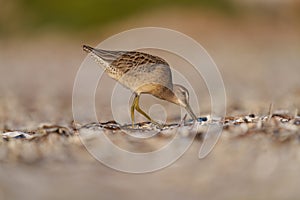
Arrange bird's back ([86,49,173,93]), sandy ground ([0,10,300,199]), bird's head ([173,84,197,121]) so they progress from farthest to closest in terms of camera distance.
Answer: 1. bird's head ([173,84,197,121])
2. bird's back ([86,49,173,93])
3. sandy ground ([0,10,300,199])

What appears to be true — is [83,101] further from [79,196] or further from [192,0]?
[192,0]

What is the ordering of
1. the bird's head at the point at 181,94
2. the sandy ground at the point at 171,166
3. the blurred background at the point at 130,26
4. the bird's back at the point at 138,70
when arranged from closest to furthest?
1. the sandy ground at the point at 171,166
2. the bird's back at the point at 138,70
3. the bird's head at the point at 181,94
4. the blurred background at the point at 130,26

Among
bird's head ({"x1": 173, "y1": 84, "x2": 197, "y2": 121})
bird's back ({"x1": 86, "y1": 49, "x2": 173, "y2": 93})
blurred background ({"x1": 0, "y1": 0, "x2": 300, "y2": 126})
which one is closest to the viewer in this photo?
bird's back ({"x1": 86, "y1": 49, "x2": 173, "y2": 93})

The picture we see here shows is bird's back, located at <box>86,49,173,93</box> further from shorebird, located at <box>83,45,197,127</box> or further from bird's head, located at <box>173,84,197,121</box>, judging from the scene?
bird's head, located at <box>173,84,197,121</box>

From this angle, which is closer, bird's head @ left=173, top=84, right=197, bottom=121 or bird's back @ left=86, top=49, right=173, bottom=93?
bird's back @ left=86, top=49, right=173, bottom=93

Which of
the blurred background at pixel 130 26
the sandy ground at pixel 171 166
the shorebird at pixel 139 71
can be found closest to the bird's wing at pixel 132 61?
the shorebird at pixel 139 71

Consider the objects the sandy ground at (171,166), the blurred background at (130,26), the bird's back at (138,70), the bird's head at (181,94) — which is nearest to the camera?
the sandy ground at (171,166)

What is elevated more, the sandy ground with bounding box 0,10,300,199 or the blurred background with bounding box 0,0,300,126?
the blurred background with bounding box 0,0,300,126

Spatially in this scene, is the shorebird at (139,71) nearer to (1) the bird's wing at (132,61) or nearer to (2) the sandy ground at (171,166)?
(1) the bird's wing at (132,61)

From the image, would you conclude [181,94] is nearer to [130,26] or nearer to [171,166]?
[171,166]

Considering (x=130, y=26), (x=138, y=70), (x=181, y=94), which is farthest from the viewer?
(x=130, y=26)

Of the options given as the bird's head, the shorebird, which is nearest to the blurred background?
the bird's head

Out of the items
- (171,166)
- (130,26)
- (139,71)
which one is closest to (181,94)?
(139,71)
